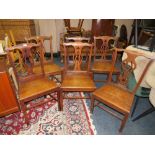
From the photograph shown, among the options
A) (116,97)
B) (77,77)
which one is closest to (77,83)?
(77,77)

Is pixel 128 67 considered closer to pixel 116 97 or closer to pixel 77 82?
pixel 116 97

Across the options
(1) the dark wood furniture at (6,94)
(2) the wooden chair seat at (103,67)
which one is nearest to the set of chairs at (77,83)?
(1) the dark wood furniture at (6,94)

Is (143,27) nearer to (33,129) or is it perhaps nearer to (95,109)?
(95,109)

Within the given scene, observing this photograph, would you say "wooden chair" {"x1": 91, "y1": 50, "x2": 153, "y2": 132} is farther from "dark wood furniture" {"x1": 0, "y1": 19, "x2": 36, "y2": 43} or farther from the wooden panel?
"dark wood furniture" {"x1": 0, "y1": 19, "x2": 36, "y2": 43}

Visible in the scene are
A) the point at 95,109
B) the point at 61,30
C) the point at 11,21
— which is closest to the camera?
the point at 95,109

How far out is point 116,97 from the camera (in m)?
1.67

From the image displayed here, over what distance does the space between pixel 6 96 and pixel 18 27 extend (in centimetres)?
220

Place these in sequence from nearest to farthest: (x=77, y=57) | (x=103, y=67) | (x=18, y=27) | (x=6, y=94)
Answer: (x=6, y=94)
(x=77, y=57)
(x=103, y=67)
(x=18, y=27)

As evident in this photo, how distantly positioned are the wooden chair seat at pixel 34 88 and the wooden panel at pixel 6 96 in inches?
5.9

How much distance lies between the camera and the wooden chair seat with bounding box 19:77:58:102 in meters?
1.62

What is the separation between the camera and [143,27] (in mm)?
2662
